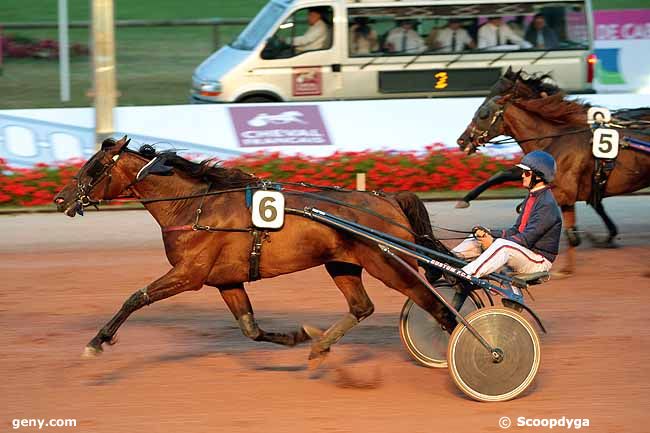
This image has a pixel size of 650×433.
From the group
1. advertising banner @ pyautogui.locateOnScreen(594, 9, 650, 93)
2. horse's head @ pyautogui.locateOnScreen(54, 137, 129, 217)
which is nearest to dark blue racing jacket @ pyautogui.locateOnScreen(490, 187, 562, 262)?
horse's head @ pyautogui.locateOnScreen(54, 137, 129, 217)

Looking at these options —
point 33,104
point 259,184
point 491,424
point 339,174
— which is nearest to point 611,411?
point 491,424

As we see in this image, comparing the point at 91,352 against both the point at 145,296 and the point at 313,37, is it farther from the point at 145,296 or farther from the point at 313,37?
the point at 313,37

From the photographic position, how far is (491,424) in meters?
5.72

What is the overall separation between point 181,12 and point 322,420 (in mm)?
26739

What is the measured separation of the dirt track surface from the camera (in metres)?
5.84

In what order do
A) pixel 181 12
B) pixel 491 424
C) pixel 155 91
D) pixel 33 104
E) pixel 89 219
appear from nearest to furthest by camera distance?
1. pixel 491 424
2. pixel 89 219
3. pixel 33 104
4. pixel 155 91
5. pixel 181 12

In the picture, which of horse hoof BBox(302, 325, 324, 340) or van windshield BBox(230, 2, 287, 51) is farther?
van windshield BBox(230, 2, 287, 51)

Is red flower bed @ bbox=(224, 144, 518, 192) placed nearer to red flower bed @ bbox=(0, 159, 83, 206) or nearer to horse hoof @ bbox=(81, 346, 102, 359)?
red flower bed @ bbox=(0, 159, 83, 206)

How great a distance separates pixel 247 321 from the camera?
260 inches

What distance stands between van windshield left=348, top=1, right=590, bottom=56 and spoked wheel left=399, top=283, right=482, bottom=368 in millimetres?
9128

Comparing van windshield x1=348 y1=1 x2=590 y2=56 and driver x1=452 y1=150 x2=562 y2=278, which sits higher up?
van windshield x1=348 y1=1 x2=590 y2=56

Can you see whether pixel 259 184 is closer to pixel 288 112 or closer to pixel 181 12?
pixel 288 112

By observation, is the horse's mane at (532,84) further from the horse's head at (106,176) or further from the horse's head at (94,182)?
the horse's head at (94,182)

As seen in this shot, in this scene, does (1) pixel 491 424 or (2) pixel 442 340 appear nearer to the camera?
(1) pixel 491 424
